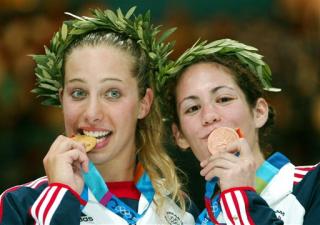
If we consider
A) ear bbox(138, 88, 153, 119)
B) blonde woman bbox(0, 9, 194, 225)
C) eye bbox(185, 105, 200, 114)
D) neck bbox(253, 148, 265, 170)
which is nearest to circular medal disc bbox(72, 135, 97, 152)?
blonde woman bbox(0, 9, 194, 225)

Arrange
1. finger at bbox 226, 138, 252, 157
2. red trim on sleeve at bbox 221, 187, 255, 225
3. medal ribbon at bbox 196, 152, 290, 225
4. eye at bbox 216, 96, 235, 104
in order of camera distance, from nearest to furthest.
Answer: red trim on sleeve at bbox 221, 187, 255, 225 < finger at bbox 226, 138, 252, 157 < medal ribbon at bbox 196, 152, 290, 225 < eye at bbox 216, 96, 235, 104

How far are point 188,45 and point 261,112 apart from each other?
3.70 m

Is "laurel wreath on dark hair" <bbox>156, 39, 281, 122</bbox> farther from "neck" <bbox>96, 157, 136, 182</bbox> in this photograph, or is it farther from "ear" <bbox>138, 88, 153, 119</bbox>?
"neck" <bbox>96, 157, 136, 182</bbox>

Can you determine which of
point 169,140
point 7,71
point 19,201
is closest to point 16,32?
point 7,71

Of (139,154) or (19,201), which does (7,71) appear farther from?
(19,201)

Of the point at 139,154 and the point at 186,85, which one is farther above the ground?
the point at 186,85

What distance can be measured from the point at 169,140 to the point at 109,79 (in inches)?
30.8

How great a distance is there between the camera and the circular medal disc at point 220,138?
3.85 meters

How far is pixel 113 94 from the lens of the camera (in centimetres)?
400

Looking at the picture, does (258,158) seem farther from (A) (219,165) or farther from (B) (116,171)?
(B) (116,171)

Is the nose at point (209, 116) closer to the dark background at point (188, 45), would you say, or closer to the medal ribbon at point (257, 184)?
the medal ribbon at point (257, 184)

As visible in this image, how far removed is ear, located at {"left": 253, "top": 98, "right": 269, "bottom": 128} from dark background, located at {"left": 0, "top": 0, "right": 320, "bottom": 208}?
2512mm

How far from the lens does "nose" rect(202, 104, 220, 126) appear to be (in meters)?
4.03

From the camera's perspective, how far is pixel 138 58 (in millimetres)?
4207
